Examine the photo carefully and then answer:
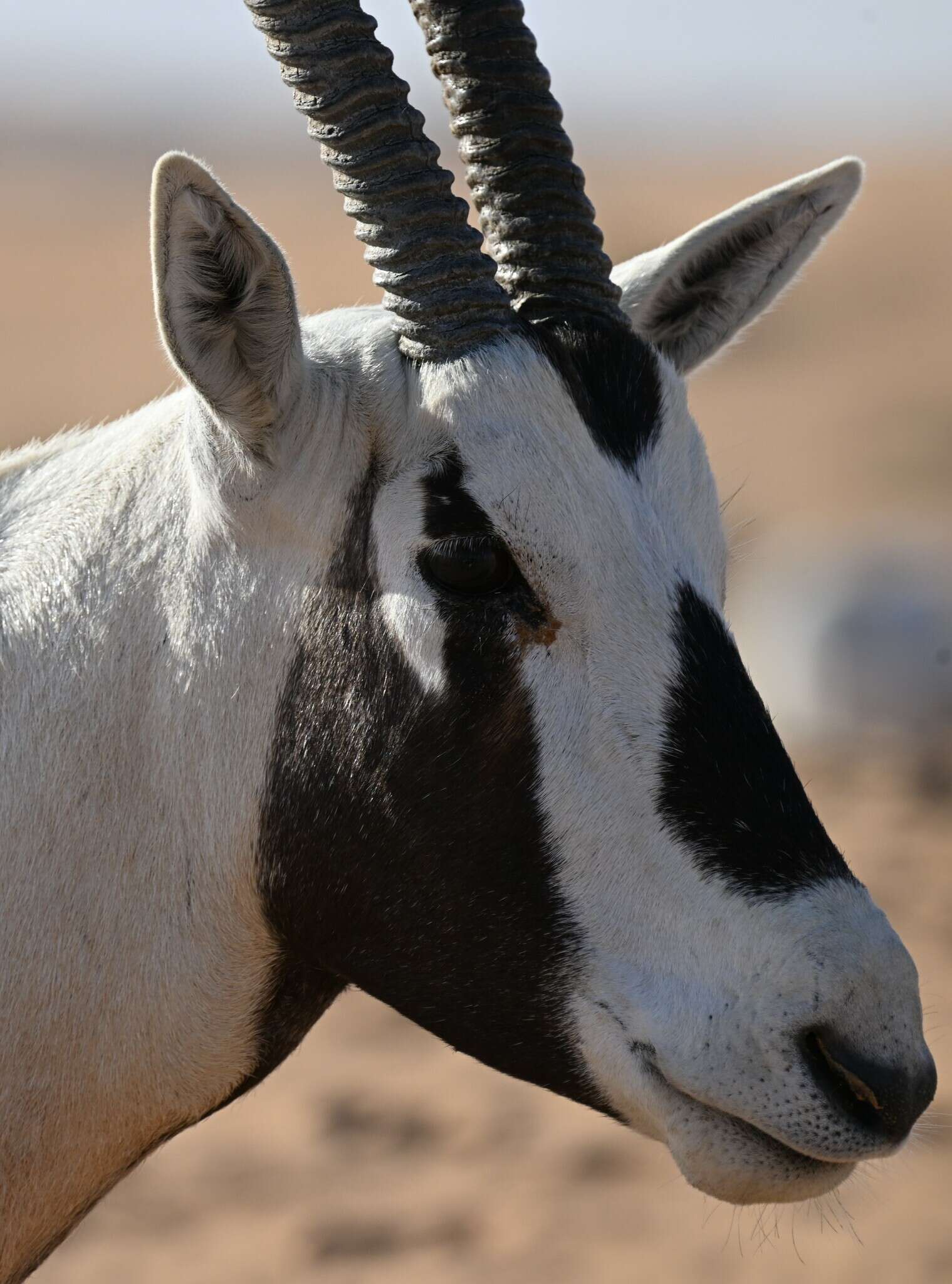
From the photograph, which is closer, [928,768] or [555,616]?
[555,616]

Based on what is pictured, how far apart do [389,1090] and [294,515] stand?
16.2ft

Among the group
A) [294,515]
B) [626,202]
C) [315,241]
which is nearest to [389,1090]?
[294,515]

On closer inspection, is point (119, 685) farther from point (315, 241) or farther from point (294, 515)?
point (315, 241)

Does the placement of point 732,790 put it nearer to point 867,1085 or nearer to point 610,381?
point 867,1085

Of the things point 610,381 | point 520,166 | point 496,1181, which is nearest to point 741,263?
point 520,166

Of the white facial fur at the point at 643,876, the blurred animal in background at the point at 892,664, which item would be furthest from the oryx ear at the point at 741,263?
the blurred animal in background at the point at 892,664

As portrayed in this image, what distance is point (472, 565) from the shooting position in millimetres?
2307

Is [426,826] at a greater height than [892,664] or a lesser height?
greater

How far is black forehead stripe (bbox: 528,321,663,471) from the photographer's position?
241 cm

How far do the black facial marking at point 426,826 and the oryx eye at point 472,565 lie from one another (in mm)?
23

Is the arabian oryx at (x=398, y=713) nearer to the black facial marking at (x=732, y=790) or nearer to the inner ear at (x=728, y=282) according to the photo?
the black facial marking at (x=732, y=790)

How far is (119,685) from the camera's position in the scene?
2443 mm

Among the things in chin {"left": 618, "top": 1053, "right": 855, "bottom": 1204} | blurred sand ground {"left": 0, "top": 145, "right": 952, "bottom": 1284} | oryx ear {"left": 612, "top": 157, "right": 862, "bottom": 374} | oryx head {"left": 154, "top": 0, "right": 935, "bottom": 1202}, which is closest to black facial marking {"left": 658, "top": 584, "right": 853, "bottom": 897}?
oryx head {"left": 154, "top": 0, "right": 935, "bottom": 1202}

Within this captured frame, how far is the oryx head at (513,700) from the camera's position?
2.14 meters
